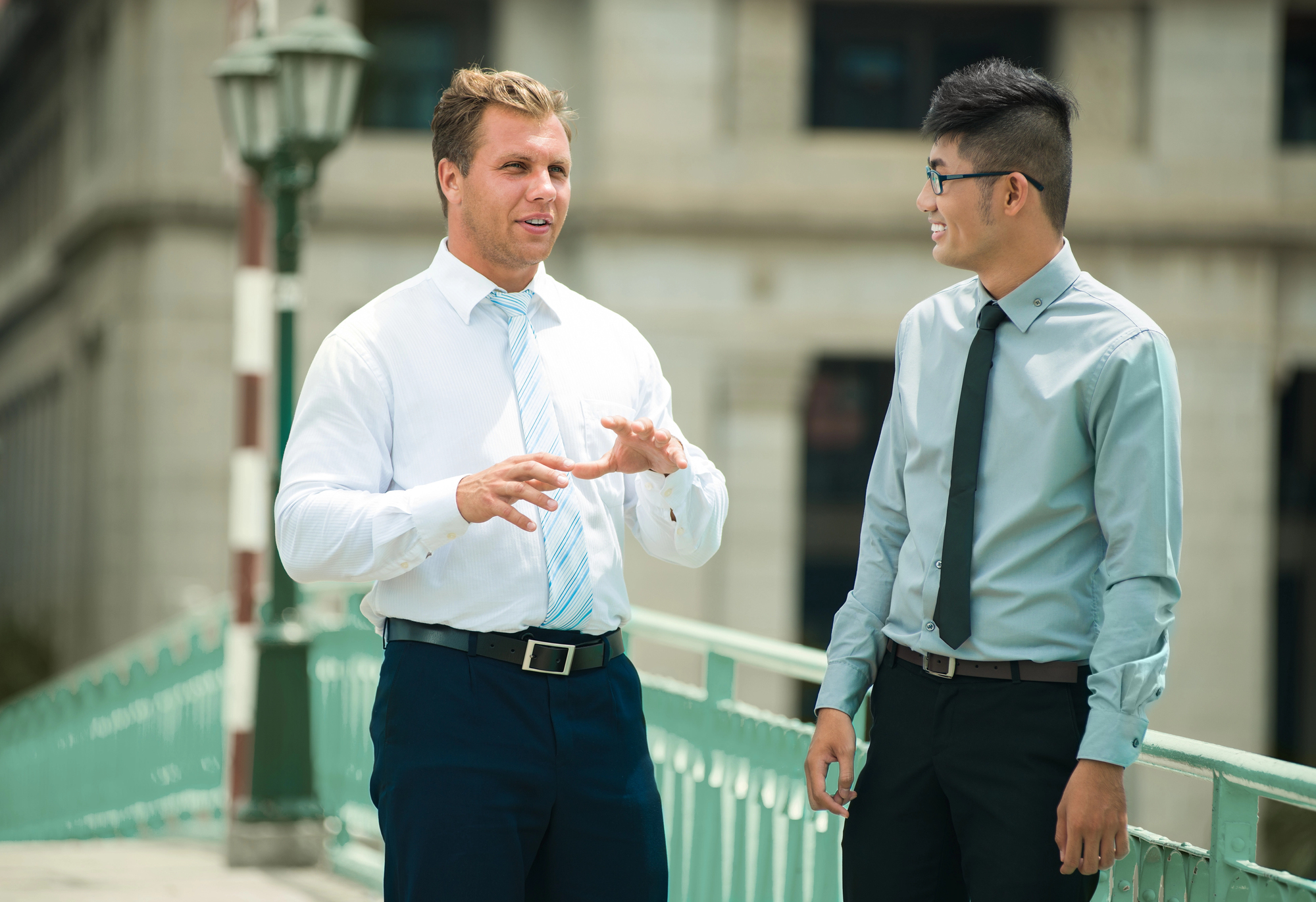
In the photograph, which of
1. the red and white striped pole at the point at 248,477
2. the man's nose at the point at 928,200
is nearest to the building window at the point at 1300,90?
the red and white striped pole at the point at 248,477

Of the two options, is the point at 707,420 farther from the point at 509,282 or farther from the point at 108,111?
the point at 509,282

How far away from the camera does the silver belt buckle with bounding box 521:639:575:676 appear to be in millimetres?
2779

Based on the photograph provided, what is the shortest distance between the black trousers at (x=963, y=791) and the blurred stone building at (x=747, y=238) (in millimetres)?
13199

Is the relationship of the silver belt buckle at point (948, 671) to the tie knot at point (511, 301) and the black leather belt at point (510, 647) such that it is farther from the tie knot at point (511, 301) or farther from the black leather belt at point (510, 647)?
the tie knot at point (511, 301)

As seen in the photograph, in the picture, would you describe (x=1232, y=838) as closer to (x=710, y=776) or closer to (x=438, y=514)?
(x=438, y=514)

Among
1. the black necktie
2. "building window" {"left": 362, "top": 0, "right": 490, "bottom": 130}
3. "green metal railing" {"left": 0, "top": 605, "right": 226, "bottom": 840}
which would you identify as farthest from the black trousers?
"building window" {"left": 362, "top": 0, "right": 490, "bottom": 130}

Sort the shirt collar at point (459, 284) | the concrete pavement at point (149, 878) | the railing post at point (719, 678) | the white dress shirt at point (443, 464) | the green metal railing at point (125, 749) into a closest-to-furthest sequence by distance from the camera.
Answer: the white dress shirt at point (443, 464) < the shirt collar at point (459, 284) < the railing post at point (719, 678) < the concrete pavement at point (149, 878) < the green metal railing at point (125, 749)

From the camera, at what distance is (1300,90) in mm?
18656

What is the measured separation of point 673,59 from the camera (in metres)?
16.3

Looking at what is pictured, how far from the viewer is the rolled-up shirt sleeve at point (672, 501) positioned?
292 centimetres

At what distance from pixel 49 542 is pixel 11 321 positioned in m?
5.57

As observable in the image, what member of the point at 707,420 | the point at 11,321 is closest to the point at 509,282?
the point at 707,420

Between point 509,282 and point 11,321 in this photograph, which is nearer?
point 509,282

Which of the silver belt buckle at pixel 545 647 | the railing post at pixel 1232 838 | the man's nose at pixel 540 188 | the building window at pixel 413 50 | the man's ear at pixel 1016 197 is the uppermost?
the building window at pixel 413 50
